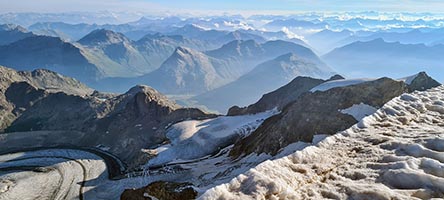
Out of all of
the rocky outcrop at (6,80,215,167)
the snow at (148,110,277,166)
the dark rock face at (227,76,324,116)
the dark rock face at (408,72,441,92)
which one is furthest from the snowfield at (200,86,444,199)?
the dark rock face at (227,76,324,116)

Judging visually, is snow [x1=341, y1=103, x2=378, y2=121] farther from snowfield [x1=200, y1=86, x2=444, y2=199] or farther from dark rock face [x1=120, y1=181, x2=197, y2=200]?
snowfield [x1=200, y1=86, x2=444, y2=199]

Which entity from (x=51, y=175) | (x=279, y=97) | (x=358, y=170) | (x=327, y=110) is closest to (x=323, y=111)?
(x=327, y=110)

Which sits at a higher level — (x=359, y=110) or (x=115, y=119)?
(x=359, y=110)

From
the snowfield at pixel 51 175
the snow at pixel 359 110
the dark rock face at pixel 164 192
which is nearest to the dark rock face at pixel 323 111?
the snow at pixel 359 110

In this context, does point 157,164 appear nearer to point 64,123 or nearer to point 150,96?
point 150,96

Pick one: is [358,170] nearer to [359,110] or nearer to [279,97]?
[359,110]

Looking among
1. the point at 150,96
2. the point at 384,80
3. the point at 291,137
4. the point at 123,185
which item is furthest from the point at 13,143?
the point at 384,80
